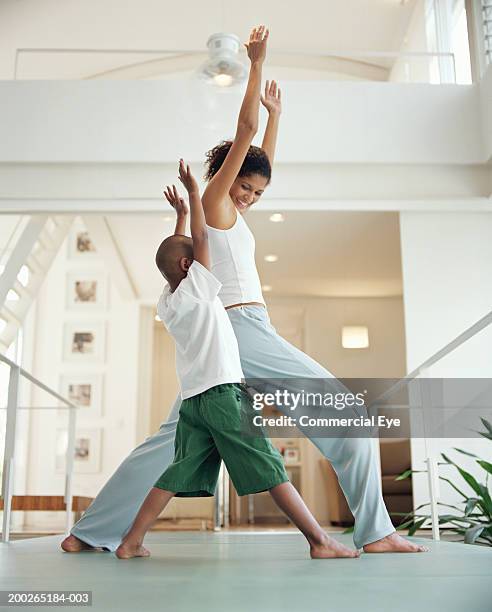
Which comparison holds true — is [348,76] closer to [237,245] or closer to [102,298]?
[102,298]

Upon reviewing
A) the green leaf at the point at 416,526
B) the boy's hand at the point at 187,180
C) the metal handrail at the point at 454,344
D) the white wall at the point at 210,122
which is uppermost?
the white wall at the point at 210,122

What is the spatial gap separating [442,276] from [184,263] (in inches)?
135

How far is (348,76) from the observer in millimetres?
7430

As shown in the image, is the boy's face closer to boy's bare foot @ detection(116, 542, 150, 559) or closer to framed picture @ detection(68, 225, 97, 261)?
boy's bare foot @ detection(116, 542, 150, 559)

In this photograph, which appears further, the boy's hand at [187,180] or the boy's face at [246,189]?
the boy's face at [246,189]

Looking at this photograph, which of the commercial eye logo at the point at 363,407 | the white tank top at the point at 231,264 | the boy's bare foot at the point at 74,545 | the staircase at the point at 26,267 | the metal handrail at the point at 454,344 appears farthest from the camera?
the staircase at the point at 26,267

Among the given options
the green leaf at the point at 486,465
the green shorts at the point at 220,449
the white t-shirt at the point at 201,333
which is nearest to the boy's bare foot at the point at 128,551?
the green shorts at the point at 220,449

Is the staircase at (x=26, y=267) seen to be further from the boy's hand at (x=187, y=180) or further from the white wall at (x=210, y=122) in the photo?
the boy's hand at (x=187, y=180)

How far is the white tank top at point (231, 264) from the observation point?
1839mm

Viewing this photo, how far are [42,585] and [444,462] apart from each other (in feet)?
7.86

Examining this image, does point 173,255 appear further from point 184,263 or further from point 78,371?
point 78,371

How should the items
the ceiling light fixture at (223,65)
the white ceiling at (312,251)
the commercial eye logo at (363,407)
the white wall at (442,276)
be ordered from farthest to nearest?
the white ceiling at (312,251)
the white wall at (442,276)
the ceiling light fixture at (223,65)
the commercial eye logo at (363,407)

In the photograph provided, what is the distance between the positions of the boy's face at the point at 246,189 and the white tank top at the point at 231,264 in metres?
0.10

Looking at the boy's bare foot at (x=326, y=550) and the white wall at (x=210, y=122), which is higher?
the white wall at (x=210, y=122)
